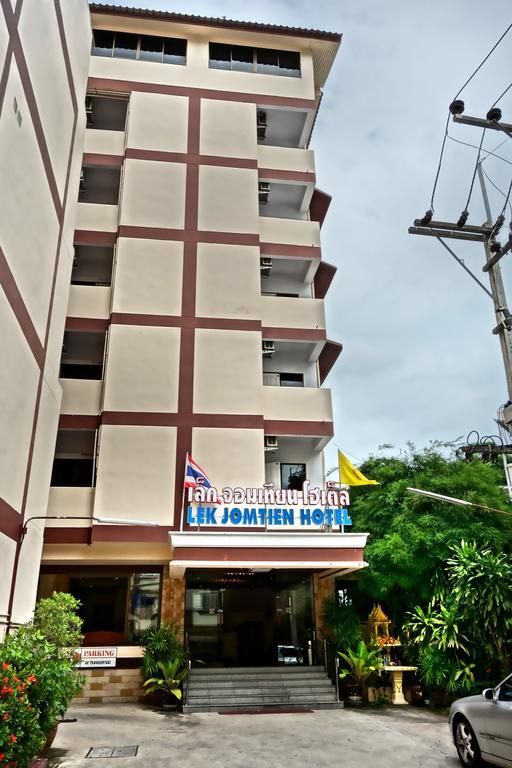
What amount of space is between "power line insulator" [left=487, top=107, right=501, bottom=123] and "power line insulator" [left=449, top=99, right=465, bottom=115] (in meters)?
0.47

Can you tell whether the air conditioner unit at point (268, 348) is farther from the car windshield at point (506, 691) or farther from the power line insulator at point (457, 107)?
the car windshield at point (506, 691)

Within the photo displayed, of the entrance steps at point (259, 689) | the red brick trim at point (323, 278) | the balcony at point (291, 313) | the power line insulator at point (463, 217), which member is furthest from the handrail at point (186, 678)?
the red brick trim at point (323, 278)

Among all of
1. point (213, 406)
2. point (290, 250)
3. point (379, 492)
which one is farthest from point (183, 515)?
point (290, 250)

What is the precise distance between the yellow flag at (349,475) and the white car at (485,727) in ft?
26.2

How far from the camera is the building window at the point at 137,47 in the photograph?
22.5 m

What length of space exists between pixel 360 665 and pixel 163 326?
37.9ft

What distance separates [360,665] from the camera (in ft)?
48.7

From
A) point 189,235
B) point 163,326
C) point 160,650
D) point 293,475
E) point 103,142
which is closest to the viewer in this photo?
point 160,650

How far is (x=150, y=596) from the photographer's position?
16969 millimetres

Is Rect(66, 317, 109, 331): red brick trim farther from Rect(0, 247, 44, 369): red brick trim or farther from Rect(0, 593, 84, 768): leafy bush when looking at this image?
Rect(0, 593, 84, 768): leafy bush

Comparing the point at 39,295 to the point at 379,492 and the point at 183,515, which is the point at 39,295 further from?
the point at 379,492

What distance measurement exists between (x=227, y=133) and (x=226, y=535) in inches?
→ 600

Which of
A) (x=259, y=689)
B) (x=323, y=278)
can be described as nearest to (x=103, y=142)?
(x=323, y=278)

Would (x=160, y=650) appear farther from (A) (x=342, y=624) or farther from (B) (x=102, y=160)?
(B) (x=102, y=160)
